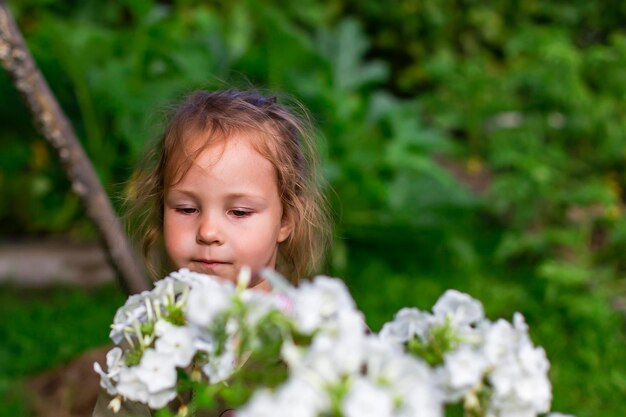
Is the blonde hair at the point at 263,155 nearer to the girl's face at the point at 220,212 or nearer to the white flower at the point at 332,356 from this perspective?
the girl's face at the point at 220,212

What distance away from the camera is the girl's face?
168 centimetres

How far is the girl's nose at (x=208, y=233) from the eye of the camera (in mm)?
1653

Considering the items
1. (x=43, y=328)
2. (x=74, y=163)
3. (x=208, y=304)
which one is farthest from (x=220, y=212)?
(x=43, y=328)

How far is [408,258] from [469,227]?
313 millimetres

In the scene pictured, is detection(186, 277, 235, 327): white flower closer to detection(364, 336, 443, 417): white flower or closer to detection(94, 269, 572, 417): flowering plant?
detection(94, 269, 572, 417): flowering plant

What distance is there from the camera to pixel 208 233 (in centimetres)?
165

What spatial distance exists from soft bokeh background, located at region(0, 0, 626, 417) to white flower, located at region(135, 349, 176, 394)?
2.22 meters

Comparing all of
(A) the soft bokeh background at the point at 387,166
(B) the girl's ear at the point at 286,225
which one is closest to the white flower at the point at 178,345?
(B) the girl's ear at the point at 286,225

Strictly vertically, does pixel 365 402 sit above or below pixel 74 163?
above

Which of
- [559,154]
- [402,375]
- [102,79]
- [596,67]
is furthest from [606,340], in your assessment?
[402,375]

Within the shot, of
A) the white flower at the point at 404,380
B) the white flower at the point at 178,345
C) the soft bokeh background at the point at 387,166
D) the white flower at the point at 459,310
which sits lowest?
the soft bokeh background at the point at 387,166

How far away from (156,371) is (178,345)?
0.04 m

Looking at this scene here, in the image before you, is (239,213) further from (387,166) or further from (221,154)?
(387,166)

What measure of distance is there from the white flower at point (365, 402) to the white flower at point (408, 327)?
28 cm
